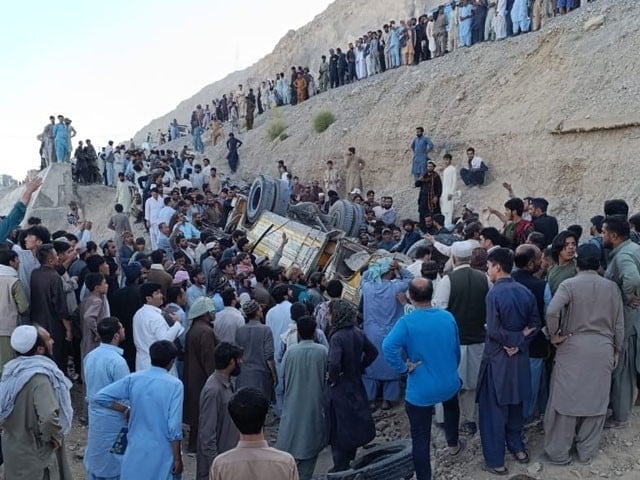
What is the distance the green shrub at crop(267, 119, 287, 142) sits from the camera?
26578 millimetres

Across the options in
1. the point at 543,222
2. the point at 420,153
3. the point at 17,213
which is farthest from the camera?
the point at 420,153

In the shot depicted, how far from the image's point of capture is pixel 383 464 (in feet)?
17.2

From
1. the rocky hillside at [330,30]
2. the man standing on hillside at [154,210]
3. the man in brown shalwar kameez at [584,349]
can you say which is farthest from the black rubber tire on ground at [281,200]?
the rocky hillside at [330,30]

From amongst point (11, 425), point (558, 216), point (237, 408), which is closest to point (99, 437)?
point (11, 425)

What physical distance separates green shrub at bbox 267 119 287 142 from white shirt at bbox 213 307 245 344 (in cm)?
2041

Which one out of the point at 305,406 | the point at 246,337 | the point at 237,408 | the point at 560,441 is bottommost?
the point at 560,441

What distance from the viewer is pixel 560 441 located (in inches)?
214

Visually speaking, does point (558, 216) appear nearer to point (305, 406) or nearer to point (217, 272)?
point (217, 272)

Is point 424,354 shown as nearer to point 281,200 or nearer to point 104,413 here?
point 104,413

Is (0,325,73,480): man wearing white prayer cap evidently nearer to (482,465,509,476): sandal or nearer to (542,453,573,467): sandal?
(482,465,509,476): sandal

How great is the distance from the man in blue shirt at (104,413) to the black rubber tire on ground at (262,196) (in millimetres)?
8225

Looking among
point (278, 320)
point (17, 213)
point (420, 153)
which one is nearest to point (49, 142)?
point (420, 153)

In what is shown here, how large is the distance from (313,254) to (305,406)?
5.21 m

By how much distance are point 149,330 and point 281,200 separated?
747 cm
